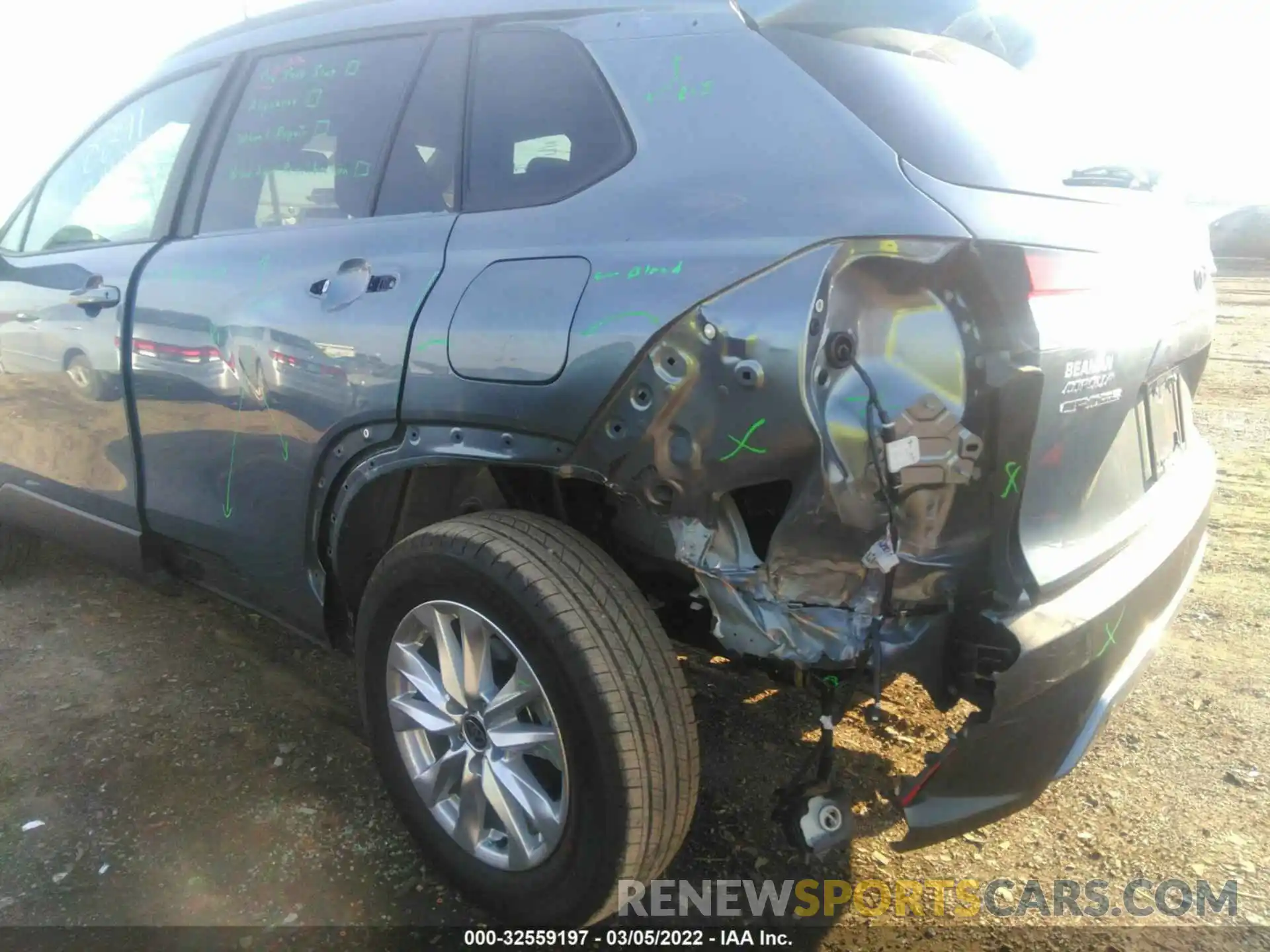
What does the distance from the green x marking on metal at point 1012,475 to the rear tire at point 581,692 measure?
0.75 m

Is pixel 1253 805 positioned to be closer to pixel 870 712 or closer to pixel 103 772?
pixel 870 712

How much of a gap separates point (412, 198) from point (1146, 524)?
1.97 meters

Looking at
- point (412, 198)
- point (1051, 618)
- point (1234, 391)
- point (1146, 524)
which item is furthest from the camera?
point (1234, 391)

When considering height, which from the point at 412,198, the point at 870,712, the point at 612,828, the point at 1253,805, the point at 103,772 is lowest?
the point at 103,772

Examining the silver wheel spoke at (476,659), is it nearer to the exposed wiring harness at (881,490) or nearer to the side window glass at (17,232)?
the exposed wiring harness at (881,490)

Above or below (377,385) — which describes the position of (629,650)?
below

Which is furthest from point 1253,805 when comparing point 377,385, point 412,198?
point 412,198

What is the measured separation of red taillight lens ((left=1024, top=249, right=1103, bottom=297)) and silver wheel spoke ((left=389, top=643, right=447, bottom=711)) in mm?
Result: 1540

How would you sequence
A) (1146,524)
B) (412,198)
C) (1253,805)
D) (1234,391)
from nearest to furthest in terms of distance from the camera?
1. (1146,524)
2. (412,198)
3. (1253,805)
4. (1234,391)

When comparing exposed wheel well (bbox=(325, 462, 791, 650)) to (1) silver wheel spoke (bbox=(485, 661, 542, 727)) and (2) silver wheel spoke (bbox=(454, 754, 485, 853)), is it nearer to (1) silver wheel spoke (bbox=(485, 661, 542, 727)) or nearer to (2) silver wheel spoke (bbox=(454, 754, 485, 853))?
(1) silver wheel spoke (bbox=(485, 661, 542, 727))

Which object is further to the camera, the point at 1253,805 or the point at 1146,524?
the point at 1253,805

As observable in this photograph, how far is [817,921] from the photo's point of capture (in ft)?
7.06

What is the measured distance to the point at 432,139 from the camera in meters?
2.27

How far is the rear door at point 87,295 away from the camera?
287 cm
